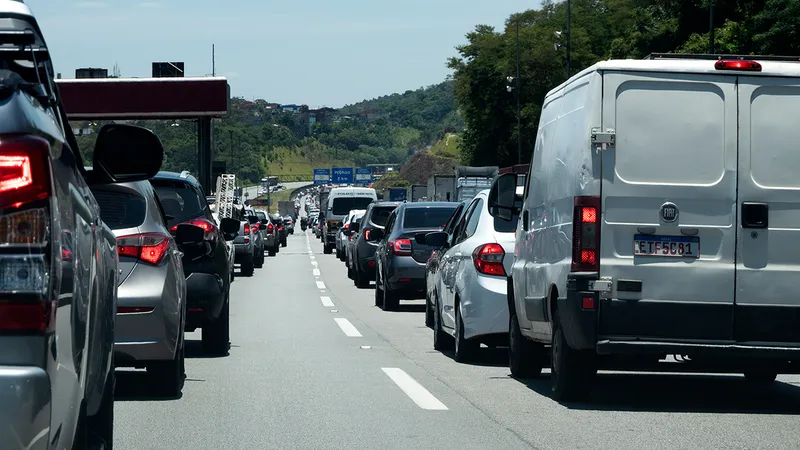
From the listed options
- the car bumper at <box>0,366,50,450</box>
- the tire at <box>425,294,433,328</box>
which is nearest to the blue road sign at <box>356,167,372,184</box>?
the tire at <box>425,294,433,328</box>

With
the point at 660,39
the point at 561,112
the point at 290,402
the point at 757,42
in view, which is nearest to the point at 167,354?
the point at 290,402

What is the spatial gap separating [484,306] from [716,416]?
11.0 ft

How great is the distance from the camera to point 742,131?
30.5 ft

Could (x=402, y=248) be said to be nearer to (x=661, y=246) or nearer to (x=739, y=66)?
(x=661, y=246)

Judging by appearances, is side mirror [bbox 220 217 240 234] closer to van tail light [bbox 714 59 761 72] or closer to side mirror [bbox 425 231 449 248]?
side mirror [bbox 425 231 449 248]

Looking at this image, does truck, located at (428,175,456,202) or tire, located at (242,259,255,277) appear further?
truck, located at (428,175,456,202)

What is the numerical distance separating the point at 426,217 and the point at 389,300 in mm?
1465

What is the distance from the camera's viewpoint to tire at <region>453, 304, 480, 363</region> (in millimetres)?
12719

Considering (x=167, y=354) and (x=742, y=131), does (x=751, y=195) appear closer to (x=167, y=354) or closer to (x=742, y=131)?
(x=742, y=131)

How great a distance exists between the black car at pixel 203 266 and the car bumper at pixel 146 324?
247 cm

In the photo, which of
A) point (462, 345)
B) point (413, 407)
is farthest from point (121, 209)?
point (462, 345)

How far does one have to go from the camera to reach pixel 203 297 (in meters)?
12.7

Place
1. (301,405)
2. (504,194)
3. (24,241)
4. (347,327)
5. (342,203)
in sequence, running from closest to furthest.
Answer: (24,241)
(301,405)
(504,194)
(347,327)
(342,203)

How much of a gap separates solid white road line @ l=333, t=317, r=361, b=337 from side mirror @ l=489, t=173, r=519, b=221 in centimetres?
506
